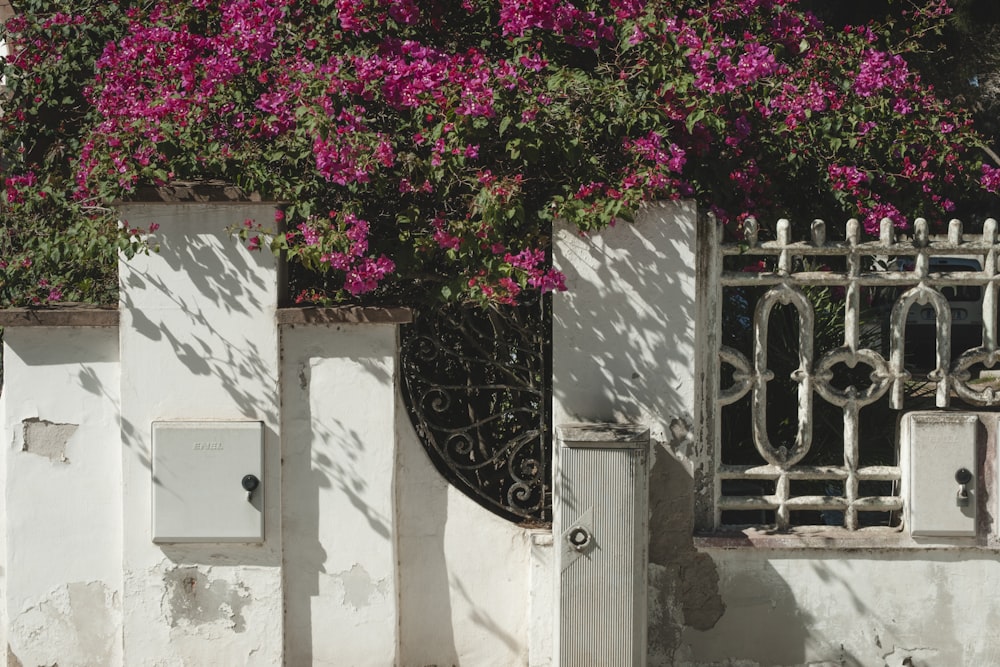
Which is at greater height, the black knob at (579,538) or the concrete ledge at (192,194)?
the concrete ledge at (192,194)

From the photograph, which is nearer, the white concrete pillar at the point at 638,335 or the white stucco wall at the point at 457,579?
the white concrete pillar at the point at 638,335

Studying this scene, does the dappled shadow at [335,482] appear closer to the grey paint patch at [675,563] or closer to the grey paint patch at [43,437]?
the grey paint patch at [43,437]

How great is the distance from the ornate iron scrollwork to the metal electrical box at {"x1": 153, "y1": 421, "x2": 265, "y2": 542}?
2.64ft

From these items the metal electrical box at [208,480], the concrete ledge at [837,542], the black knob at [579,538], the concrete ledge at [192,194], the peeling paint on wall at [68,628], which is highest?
the concrete ledge at [192,194]

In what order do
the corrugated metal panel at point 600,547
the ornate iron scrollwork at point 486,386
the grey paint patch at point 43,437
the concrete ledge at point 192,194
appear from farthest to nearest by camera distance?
1. the ornate iron scrollwork at point 486,386
2. the grey paint patch at point 43,437
3. the concrete ledge at point 192,194
4. the corrugated metal panel at point 600,547

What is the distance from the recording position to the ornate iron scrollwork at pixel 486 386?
5.60 meters

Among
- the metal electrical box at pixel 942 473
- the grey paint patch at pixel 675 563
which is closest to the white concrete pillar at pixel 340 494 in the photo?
the grey paint patch at pixel 675 563

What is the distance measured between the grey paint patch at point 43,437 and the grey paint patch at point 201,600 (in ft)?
2.56

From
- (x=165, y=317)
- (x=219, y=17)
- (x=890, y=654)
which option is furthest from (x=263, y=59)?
(x=890, y=654)

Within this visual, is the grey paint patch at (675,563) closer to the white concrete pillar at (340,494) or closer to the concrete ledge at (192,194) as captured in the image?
the white concrete pillar at (340,494)

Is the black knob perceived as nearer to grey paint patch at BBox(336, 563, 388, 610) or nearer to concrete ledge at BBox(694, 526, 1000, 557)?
concrete ledge at BBox(694, 526, 1000, 557)

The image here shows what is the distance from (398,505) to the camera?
552cm

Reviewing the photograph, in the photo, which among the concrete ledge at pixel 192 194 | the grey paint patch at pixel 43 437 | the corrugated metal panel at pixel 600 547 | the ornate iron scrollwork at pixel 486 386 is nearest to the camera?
the corrugated metal panel at pixel 600 547

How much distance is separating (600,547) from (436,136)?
76.8 inches
